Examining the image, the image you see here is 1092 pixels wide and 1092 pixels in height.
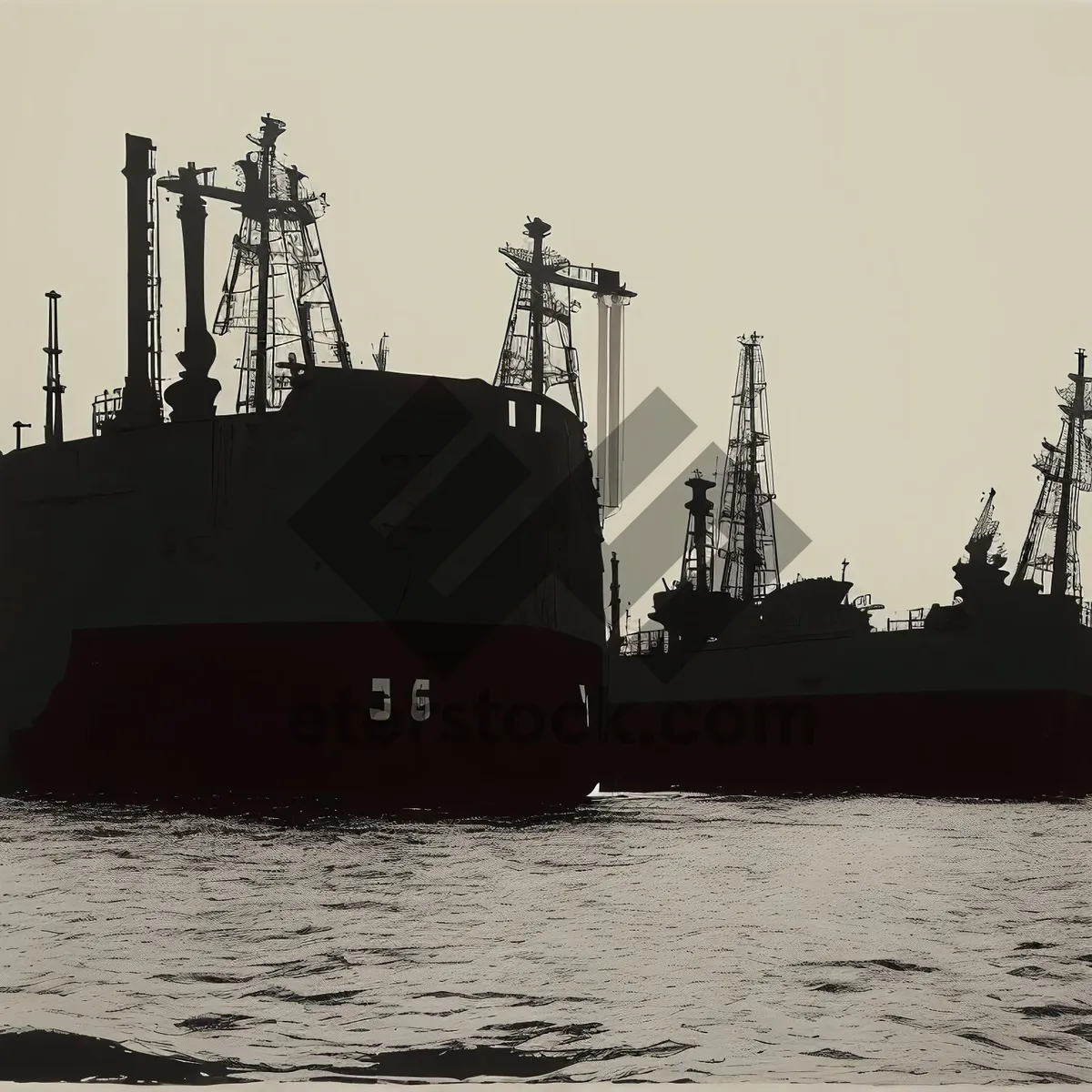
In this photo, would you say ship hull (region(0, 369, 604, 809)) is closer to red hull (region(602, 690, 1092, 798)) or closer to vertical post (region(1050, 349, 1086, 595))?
red hull (region(602, 690, 1092, 798))

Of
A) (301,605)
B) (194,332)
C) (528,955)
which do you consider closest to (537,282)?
(194,332)

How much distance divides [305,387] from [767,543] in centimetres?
3576

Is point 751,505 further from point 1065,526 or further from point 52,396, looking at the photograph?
point 52,396

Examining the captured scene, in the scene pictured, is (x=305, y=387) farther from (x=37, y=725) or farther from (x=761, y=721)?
(x=761, y=721)

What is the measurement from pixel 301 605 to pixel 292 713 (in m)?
1.97

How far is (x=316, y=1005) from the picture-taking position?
9586 millimetres

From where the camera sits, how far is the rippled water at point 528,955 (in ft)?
27.5

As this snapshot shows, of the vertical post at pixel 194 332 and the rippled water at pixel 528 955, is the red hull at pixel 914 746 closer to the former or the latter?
the rippled water at pixel 528 955

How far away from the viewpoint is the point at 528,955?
471 inches

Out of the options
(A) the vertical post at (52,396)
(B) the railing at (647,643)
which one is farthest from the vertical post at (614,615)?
(A) the vertical post at (52,396)

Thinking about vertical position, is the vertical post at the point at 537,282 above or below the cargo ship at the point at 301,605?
above

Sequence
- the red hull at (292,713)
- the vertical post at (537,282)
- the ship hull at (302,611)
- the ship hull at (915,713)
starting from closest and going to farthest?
the red hull at (292,713)
the ship hull at (302,611)
the vertical post at (537,282)
the ship hull at (915,713)

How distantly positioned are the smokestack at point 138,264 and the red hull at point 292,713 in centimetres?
575

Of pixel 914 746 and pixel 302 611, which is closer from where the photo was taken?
pixel 302 611
